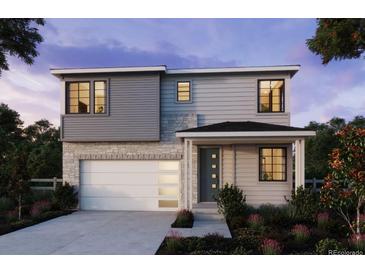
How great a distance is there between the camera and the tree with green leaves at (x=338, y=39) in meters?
7.33

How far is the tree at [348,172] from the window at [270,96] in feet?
17.3

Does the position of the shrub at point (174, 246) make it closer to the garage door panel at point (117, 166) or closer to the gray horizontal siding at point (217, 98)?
the garage door panel at point (117, 166)

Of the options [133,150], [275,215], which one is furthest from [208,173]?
[275,215]

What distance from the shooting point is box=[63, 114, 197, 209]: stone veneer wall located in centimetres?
1219

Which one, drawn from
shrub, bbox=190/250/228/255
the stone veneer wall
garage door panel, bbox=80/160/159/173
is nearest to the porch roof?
the stone veneer wall

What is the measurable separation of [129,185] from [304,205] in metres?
6.75

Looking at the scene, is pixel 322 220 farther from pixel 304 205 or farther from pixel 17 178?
pixel 17 178

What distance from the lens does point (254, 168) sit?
38.1 feet

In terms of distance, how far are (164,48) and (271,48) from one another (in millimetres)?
6046

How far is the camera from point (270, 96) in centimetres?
1209

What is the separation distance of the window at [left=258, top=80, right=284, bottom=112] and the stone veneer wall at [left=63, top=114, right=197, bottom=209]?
9.25ft

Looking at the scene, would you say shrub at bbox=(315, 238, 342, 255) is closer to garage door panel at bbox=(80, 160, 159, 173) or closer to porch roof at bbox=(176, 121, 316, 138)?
porch roof at bbox=(176, 121, 316, 138)
